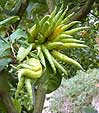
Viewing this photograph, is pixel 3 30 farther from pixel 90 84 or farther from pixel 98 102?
pixel 90 84

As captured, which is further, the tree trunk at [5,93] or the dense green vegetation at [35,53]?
the tree trunk at [5,93]

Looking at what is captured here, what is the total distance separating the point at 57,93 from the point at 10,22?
512 cm

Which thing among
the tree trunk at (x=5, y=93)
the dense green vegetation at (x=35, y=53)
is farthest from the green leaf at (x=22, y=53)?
the tree trunk at (x=5, y=93)

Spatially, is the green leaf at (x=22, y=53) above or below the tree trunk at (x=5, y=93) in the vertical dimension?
above

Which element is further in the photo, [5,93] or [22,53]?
[5,93]

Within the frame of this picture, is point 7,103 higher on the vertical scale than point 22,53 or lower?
lower

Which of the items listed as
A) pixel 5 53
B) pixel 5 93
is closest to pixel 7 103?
pixel 5 93

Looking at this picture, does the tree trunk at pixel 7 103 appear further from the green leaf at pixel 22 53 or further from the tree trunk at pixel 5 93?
the green leaf at pixel 22 53

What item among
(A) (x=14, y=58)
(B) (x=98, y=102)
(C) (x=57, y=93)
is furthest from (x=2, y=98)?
(C) (x=57, y=93)

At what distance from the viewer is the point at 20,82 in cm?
73

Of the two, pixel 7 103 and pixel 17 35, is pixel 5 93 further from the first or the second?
pixel 17 35

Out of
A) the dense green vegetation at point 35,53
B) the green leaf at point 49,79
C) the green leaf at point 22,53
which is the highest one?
the green leaf at point 22,53

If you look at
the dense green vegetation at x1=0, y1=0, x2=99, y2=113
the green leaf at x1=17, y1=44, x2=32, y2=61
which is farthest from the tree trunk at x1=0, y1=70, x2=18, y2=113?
the green leaf at x1=17, y1=44, x2=32, y2=61

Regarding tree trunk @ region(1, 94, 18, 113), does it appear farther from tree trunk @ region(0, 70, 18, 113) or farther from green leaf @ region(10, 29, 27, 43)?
green leaf @ region(10, 29, 27, 43)
